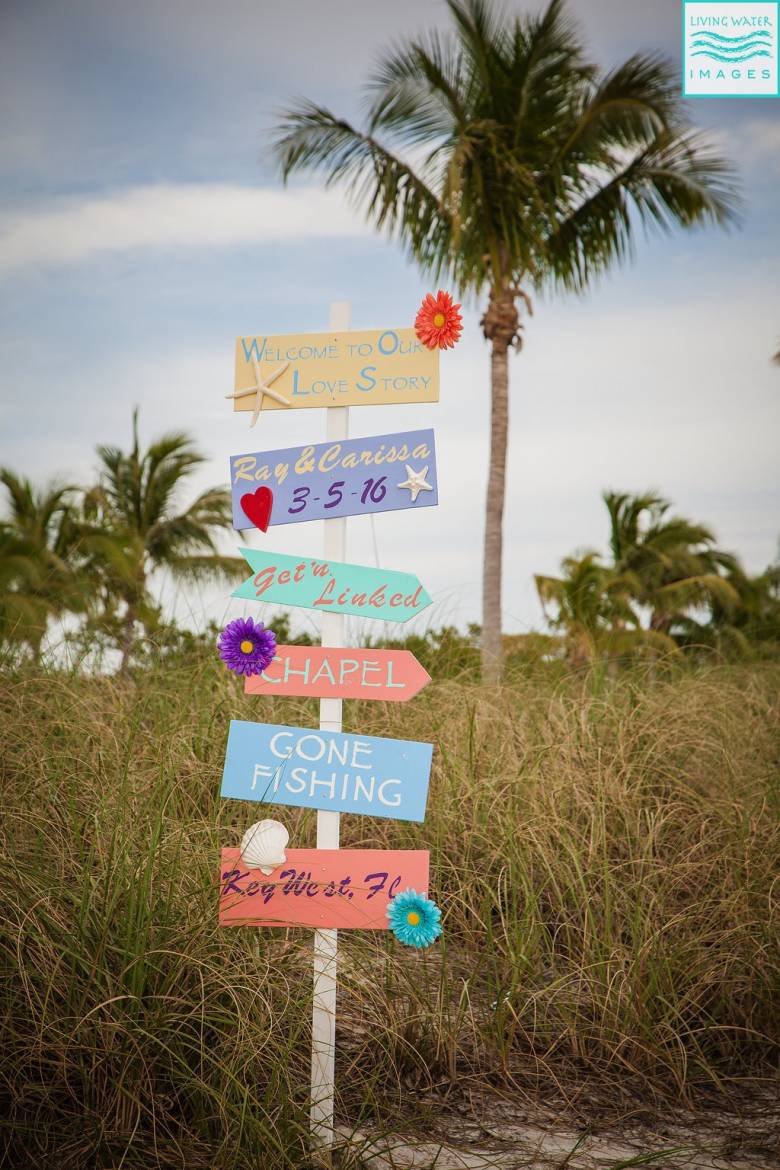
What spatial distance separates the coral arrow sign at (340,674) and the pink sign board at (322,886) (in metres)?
0.47

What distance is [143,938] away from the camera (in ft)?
7.75

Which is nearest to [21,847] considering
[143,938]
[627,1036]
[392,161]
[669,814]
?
[143,938]

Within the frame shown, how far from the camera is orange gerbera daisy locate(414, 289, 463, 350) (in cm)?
286

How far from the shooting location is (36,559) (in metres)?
14.8

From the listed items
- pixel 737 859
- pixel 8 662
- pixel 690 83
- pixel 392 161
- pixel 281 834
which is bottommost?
pixel 737 859

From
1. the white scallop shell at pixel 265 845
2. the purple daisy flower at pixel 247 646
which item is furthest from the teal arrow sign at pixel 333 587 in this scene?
the white scallop shell at pixel 265 845

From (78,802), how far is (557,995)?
5.81 ft

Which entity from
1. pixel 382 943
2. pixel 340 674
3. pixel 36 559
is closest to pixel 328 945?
pixel 382 943

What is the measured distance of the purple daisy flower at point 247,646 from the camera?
2.77 metres

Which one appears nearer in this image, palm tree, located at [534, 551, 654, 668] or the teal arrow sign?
the teal arrow sign

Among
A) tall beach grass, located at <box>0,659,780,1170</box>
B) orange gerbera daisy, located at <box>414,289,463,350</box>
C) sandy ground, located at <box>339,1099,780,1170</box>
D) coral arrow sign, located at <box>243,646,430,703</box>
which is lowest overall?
sandy ground, located at <box>339,1099,780,1170</box>

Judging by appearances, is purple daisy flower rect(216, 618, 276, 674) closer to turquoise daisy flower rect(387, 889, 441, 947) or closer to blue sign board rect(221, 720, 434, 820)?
blue sign board rect(221, 720, 434, 820)

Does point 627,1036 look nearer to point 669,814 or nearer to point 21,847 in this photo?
point 669,814
